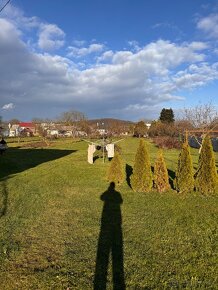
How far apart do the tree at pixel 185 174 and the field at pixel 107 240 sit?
0.35 m

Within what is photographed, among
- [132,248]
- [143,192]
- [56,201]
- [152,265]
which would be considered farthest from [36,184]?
[152,265]

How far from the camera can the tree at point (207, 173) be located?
9430mm

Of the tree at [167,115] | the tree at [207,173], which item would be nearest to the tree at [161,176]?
the tree at [207,173]

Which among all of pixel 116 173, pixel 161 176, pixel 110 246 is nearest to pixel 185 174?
pixel 161 176

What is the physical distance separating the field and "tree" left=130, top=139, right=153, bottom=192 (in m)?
0.33

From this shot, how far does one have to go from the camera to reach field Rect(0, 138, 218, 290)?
414 cm

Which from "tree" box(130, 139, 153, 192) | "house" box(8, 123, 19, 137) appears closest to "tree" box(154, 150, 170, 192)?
"tree" box(130, 139, 153, 192)

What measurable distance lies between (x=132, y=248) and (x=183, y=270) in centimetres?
107

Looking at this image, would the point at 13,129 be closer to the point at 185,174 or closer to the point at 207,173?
the point at 185,174

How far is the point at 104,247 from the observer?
5.28m

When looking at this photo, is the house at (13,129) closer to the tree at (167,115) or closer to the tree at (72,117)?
the tree at (72,117)

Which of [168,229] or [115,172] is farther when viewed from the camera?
[115,172]

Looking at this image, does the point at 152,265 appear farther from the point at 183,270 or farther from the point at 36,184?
the point at 36,184

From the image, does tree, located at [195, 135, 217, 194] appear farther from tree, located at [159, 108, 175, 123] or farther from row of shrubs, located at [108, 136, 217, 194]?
tree, located at [159, 108, 175, 123]
